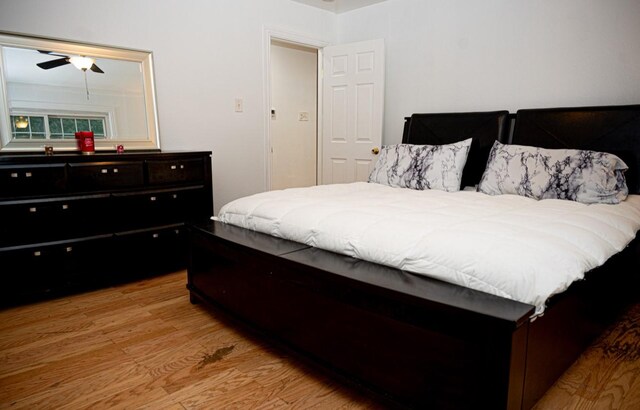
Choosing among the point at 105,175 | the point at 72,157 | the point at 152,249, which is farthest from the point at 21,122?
the point at 152,249

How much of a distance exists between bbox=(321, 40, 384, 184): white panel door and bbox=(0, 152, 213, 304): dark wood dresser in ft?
5.43

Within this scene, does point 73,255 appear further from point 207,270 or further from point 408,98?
point 408,98

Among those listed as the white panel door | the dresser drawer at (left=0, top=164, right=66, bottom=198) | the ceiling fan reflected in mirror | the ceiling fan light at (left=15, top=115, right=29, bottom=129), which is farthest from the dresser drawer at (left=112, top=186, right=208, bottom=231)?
the white panel door

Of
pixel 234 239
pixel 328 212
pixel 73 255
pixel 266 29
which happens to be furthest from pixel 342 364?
pixel 266 29

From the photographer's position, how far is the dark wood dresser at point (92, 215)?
238 centimetres

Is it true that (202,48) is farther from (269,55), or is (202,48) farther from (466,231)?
(466,231)

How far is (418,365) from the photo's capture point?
1.35 m

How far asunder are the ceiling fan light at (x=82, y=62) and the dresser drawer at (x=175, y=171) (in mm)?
835

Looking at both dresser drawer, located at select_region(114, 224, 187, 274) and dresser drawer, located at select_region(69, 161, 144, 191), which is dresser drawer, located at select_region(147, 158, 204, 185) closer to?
dresser drawer, located at select_region(69, 161, 144, 191)

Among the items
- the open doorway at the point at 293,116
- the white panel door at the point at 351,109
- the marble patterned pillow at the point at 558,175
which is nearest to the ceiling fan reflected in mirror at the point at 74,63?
the white panel door at the point at 351,109

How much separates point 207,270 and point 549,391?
176 cm

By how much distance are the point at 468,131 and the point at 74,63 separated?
9.95 ft

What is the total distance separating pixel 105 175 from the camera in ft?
8.73

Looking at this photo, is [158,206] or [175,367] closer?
[175,367]
